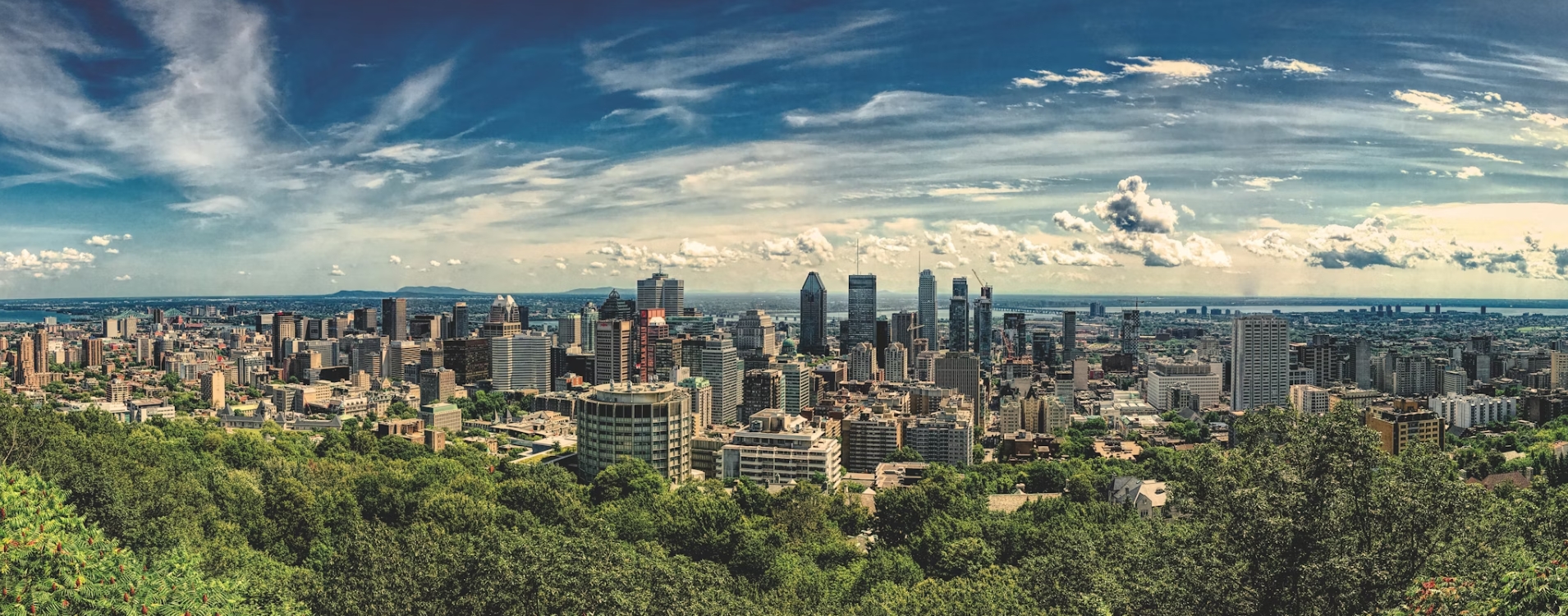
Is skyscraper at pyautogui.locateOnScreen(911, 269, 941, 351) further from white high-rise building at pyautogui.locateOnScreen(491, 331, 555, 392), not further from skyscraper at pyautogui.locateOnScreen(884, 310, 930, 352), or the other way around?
white high-rise building at pyautogui.locateOnScreen(491, 331, 555, 392)

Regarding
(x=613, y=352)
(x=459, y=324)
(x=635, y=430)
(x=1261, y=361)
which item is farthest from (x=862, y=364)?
(x=635, y=430)

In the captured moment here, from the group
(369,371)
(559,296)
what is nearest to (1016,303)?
(559,296)

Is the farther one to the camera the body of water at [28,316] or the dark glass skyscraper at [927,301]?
the dark glass skyscraper at [927,301]

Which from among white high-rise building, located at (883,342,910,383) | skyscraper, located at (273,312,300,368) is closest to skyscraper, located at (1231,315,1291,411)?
white high-rise building, located at (883,342,910,383)

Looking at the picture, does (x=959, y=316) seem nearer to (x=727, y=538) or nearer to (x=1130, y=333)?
(x=1130, y=333)

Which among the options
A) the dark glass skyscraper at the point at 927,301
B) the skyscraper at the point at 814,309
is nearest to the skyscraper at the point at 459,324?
the skyscraper at the point at 814,309

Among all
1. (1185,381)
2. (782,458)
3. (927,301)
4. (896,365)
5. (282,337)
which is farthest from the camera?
(927,301)

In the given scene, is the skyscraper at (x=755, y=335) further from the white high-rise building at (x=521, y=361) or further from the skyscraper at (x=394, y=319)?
the skyscraper at (x=394, y=319)
